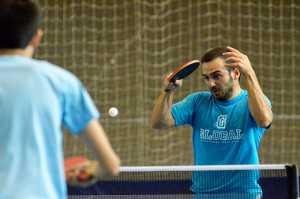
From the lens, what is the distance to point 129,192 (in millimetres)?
2975

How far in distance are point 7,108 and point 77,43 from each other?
7311mm

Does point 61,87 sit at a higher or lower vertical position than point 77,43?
lower

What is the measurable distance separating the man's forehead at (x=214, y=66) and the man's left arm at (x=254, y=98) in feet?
0.53

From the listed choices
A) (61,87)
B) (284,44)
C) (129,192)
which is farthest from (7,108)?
(284,44)

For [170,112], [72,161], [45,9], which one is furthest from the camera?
[45,9]

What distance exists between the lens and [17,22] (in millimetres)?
1233

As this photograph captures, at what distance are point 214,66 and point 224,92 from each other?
0.19m

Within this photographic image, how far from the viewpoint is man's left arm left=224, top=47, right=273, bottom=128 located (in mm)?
2947

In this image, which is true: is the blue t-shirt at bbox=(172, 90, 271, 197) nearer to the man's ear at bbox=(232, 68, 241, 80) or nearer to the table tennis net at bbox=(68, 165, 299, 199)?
the table tennis net at bbox=(68, 165, 299, 199)

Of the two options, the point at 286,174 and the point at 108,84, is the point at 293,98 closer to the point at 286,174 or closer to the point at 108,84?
the point at 108,84

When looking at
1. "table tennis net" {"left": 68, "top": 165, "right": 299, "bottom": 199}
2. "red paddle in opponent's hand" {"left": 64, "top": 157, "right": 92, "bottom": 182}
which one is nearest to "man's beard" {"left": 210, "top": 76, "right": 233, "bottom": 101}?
"table tennis net" {"left": 68, "top": 165, "right": 299, "bottom": 199}

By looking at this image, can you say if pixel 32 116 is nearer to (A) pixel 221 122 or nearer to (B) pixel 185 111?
(A) pixel 221 122

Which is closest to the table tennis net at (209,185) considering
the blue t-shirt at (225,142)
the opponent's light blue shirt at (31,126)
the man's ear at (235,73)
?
the blue t-shirt at (225,142)

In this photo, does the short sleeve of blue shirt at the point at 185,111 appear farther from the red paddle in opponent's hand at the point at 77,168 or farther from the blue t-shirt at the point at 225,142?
the red paddle in opponent's hand at the point at 77,168
